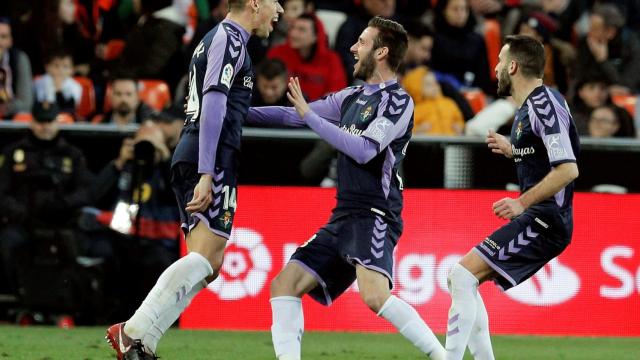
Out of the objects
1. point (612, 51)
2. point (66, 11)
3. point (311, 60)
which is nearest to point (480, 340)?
point (311, 60)

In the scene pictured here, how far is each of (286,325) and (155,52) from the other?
756cm

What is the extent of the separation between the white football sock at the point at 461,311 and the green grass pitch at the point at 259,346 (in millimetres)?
2039

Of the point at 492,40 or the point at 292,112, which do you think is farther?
the point at 492,40

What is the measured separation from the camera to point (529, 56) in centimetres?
823

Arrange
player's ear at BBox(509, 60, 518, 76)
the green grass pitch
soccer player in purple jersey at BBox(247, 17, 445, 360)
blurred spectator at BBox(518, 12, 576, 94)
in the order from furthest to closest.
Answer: blurred spectator at BBox(518, 12, 576, 94), the green grass pitch, player's ear at BBox(509, 60, 518, 76), soccer player in purple jersey at BBox(247, 17, 445, 360)

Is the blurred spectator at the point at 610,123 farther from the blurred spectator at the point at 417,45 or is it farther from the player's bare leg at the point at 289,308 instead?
the player's bare leg at the point at 289,308

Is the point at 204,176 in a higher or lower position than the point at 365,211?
higher

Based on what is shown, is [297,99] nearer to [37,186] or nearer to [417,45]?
[37,186]

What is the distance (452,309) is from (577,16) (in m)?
9.52

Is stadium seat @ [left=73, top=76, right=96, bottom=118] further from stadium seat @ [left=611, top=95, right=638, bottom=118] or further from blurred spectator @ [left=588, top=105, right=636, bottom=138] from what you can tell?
stadium seat @ [left=611, top=95, right=638, bottom=118]

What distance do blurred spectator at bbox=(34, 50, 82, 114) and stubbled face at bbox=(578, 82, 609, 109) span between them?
5424mm

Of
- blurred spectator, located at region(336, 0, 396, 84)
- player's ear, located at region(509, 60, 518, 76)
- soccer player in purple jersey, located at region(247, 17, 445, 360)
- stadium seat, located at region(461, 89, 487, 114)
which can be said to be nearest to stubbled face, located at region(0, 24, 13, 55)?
blurred spectator, located at region(336, 0, 396, 84)

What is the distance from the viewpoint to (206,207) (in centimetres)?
770

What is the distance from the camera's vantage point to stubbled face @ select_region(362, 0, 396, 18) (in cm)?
1536
